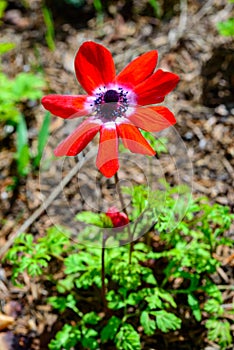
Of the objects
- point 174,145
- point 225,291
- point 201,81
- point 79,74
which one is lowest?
point 225,291

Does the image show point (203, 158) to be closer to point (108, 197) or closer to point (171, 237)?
point (108, 197)

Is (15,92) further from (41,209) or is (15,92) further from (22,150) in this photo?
(41,209)

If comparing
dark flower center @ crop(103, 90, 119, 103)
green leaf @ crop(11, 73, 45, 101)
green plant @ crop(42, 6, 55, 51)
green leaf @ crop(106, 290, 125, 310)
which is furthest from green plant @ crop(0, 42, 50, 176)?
dark flower center @ crop(103, 90, 119, 103)

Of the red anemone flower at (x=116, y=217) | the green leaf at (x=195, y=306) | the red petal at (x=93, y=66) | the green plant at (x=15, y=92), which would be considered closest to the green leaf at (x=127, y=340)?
the green leaf at (x=195, y=306)

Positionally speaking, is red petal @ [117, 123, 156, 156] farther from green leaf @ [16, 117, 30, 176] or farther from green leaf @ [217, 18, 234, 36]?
green leaf @ [217, 18, 234, 36]

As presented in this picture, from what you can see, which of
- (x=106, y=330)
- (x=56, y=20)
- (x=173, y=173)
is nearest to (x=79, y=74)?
(x=106, y=330)
